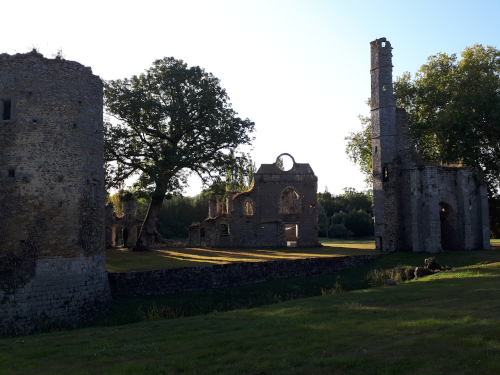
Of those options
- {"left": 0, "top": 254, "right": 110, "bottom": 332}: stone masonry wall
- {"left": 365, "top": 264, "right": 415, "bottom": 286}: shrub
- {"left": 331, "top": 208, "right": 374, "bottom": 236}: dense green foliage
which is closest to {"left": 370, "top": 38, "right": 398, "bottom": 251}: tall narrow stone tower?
{"left": 365, "top": 264, "right": 415, "bottom": 286}: shrub

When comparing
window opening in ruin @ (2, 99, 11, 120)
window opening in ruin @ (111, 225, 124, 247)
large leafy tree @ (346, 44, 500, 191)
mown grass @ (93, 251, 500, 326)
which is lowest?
mown grass @ (93, 251, 500, 326)

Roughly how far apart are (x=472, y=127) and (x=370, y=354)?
2835 cm

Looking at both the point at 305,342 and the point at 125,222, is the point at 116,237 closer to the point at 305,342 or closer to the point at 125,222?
the point at 125,222

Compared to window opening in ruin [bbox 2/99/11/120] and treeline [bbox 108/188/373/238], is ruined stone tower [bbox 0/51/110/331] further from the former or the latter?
treeline [bbox 108/188/373/238]

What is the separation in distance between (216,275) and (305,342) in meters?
12.8

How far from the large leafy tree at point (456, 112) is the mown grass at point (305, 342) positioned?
20226mm

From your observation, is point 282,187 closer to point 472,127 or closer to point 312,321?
point 472,127

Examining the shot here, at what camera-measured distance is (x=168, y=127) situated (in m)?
30.7

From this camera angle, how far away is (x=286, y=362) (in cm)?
684

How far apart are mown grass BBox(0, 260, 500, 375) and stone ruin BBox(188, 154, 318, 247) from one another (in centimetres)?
2315

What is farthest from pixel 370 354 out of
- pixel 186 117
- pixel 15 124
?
pixel 186 117

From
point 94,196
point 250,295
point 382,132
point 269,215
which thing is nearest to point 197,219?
point 269,215

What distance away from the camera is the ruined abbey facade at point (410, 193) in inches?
1061

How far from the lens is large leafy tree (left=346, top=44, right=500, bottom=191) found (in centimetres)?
2977
